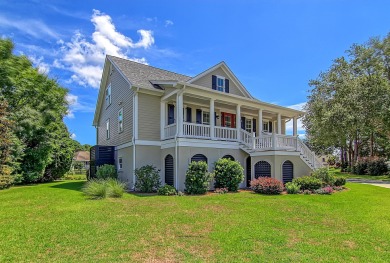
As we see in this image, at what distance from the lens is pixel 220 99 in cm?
1611

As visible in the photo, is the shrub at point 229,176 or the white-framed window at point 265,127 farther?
the white-framed window at point 265,127

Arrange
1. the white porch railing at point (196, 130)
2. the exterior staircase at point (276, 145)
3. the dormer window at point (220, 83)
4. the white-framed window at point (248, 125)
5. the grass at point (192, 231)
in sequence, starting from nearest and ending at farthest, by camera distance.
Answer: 1. the grass at point (192, 231)
2. the white porch railing at point (196, 130)
3. the exterior staircase at point (276, 145)
4. the dormer window at point (220, 83)
5. the white-framed window at point (248, 125)

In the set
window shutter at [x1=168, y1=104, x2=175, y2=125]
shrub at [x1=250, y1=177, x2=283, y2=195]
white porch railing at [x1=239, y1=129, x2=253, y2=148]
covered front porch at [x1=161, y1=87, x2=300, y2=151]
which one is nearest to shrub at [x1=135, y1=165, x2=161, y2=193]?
covered front porch at [x1=161, y1=87, x2=300, y2=151]

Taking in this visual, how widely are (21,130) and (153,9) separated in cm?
1372

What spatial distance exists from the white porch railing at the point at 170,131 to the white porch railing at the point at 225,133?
2.65 metres

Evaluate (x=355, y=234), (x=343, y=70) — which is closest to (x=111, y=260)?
(x=355, y=234)

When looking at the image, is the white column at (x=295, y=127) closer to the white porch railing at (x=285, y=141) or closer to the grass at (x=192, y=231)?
the white porch railing at (x=285, y=141)

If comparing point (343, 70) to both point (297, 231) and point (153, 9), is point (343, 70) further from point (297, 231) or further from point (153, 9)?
point (297, 231)

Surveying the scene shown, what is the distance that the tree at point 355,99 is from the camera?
2917 cm

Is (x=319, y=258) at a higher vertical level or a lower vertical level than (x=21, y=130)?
lower

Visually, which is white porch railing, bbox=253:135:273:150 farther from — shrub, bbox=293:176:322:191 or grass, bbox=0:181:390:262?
grass, bbox=0:181:390:262

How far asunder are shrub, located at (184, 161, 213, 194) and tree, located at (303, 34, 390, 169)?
23537mm

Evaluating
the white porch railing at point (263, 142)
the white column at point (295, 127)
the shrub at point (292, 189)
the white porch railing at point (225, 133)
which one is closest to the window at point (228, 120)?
the white porch railing at point (225, 133)

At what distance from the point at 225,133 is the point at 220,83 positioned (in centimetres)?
430
